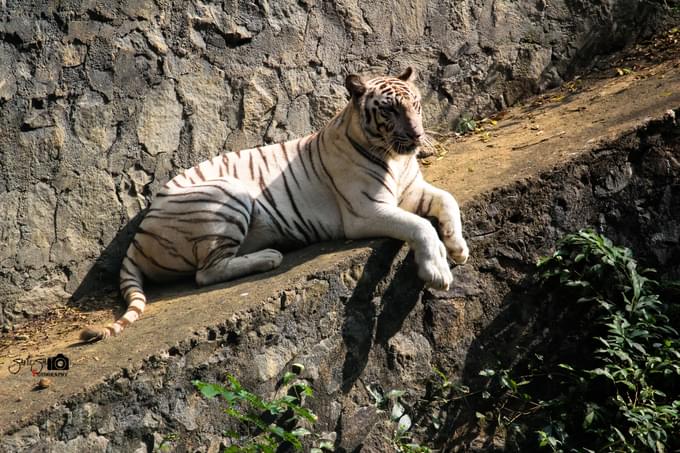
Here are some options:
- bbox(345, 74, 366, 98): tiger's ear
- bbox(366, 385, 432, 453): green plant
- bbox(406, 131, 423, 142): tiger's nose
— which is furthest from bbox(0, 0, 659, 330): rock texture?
bbox(366, 385, 432, 453): green plant

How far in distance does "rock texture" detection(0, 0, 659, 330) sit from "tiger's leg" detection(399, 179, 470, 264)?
3.75ft

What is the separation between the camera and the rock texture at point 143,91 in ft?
16.1

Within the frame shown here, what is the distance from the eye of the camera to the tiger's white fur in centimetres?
489

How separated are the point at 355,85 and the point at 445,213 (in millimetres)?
825

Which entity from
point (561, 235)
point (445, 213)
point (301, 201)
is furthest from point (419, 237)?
point (561, 235)

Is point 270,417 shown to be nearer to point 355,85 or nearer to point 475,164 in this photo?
point 355,85

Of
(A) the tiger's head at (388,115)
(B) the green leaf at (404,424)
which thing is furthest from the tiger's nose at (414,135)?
(B) the green leaf at (404,424)

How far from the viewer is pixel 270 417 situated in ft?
13.9

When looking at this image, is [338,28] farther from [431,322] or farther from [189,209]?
[431,322]

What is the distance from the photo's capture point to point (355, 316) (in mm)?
4590

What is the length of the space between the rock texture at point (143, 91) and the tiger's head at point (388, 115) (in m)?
0.87

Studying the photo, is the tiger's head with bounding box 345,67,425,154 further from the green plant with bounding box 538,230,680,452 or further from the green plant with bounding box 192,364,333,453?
the green plant with bounding box 192,364,333,453

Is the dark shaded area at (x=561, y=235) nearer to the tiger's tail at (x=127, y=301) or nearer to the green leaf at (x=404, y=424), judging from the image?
the green leaf at (x=404, y=424)

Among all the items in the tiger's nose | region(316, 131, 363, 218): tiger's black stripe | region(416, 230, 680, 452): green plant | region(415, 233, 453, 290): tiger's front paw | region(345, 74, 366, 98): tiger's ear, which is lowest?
region(416, 230, 680, 452): green plant
